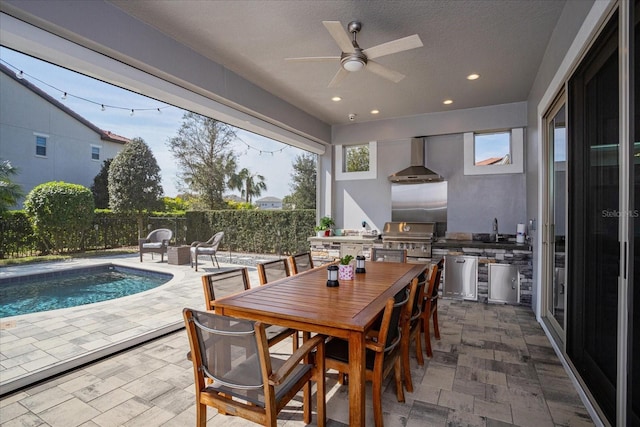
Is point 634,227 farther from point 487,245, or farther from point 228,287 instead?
point 487,245

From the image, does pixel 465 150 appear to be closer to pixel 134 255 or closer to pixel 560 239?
pixel 560 239

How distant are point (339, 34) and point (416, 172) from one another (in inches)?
136

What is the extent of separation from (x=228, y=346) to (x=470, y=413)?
1656 millimetres

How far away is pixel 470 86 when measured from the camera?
14.2 ft

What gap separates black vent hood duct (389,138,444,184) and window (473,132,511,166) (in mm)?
701

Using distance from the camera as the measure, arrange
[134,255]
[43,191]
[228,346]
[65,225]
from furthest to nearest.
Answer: [134,255] → [65,225] → [43,191] → [228,346]

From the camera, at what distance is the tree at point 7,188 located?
2.42 metres

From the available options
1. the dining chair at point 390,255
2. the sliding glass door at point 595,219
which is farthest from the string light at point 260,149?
the sliding glass door at point 595,219

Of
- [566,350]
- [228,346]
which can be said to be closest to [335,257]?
[566,350]

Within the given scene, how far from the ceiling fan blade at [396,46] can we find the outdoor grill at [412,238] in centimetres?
316

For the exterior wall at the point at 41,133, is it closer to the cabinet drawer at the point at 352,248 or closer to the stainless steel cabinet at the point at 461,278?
the cabinet drawer at the point at 352,248

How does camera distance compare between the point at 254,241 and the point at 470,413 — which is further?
the point at 254,241

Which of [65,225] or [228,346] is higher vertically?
[65,225]

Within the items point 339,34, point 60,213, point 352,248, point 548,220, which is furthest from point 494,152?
point 60,213
